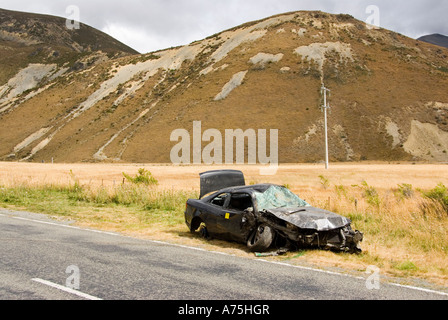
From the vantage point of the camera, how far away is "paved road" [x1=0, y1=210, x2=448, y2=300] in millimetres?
5844

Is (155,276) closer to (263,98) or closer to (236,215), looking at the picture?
(236,215)

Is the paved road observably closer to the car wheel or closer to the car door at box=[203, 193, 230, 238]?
the car wheel

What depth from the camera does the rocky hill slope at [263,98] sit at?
67.0m

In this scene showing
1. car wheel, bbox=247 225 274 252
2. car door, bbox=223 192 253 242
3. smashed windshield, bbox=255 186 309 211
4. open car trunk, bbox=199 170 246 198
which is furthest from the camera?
open car trunk, bbox=199 170 246 198

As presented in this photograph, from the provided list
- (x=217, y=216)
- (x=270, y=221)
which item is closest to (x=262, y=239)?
(x=270, y=221)

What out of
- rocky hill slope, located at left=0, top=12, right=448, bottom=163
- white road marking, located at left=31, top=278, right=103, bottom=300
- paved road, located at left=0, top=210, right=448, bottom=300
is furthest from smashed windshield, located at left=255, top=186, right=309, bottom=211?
rocky hill slope, located at left=0, top=12, right=448, bottom=163

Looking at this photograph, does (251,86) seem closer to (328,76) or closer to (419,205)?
(328,76)

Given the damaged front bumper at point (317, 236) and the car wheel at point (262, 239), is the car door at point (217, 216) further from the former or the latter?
the damaged front bumper at point (317, 236)

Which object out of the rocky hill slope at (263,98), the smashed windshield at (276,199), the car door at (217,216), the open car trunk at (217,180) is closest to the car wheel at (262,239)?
the smashed windshield at (276,199)

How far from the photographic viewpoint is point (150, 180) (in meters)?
25.2

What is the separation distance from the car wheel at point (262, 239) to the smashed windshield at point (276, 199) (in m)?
0.54

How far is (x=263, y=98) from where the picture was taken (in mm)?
76125
